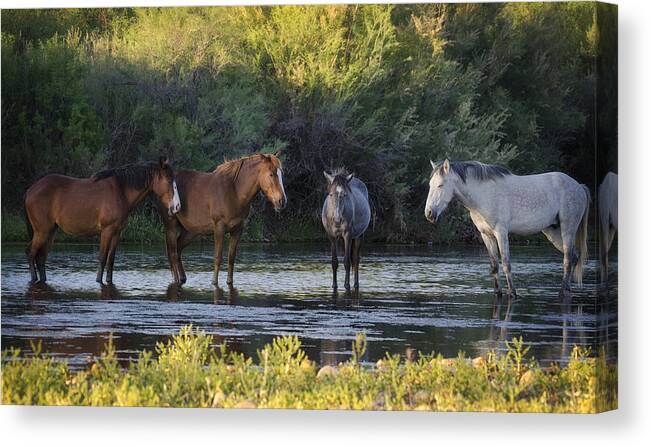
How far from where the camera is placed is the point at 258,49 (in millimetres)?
13109

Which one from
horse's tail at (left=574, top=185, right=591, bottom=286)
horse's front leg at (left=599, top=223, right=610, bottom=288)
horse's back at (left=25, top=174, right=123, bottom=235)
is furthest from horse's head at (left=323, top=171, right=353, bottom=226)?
horse's front leg at (left=599, top=223, right=610, bottom=288)

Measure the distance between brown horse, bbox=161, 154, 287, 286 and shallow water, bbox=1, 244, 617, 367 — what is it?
0.54ft

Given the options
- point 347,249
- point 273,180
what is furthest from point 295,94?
point 347,249

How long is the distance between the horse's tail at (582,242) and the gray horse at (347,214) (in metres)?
1.83

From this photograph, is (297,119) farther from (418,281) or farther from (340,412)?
(340,412)

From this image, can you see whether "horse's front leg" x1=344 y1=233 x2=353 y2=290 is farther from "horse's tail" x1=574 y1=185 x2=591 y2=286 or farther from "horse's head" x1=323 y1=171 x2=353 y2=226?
"horse's tail" x1=574 y1=185 x2=591 y2=286

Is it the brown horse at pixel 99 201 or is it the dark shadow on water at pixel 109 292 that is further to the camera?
the brown horse at pixel 99 201

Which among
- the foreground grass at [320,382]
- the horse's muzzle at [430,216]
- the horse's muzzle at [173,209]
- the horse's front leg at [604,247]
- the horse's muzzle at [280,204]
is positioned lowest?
the foreground grass at [320,382]

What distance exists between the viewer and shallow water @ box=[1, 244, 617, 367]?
12.3 meters

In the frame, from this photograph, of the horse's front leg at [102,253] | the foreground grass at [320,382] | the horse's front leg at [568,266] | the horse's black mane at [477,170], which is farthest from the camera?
the horse's front leg at [102,253]

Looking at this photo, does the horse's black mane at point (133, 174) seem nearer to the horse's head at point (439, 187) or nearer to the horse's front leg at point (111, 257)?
the horse's front leg at point (111, 257)

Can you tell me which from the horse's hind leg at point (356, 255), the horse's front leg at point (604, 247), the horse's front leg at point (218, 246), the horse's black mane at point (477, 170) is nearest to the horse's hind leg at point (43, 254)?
the horse's front leg at point (218, 246)

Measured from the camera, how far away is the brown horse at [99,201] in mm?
13562

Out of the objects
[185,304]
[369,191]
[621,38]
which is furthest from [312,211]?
[621,38]
